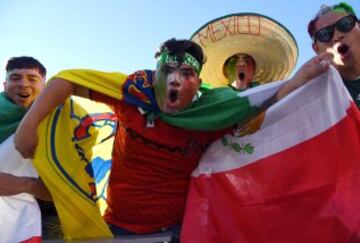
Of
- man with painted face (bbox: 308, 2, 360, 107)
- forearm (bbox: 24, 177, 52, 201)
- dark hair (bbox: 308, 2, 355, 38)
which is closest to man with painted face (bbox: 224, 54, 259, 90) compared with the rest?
dark hair (bbox: 308, 2, 355, 38)

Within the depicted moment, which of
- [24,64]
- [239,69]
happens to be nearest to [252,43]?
[239,69]

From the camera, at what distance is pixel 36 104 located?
7.06ft

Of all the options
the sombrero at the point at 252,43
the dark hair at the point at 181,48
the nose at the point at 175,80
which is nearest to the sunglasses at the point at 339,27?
the dark hair at the point at 181,48

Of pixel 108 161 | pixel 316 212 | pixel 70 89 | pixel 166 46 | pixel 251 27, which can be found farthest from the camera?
pixel 251 27

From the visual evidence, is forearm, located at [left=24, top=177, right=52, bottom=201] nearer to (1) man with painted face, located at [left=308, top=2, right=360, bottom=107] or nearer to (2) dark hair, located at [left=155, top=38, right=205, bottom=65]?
(2) dark hair, located at [left=155, top=38, right=205, bottom=65]

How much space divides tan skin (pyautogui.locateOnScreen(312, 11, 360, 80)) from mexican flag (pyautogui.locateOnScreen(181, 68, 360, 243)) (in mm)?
287

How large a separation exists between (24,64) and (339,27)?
69.8 inches

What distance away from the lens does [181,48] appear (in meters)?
2.36

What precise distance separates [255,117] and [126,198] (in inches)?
30.2

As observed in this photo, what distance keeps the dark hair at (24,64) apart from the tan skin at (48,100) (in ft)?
1.96

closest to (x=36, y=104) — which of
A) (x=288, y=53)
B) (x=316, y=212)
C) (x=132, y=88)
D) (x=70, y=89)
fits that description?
(x=70, y=89)

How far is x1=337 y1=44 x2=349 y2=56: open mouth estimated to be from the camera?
2.29m

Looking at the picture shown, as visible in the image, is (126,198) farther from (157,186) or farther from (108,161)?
(108,161)

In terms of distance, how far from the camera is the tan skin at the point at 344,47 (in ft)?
7.54
